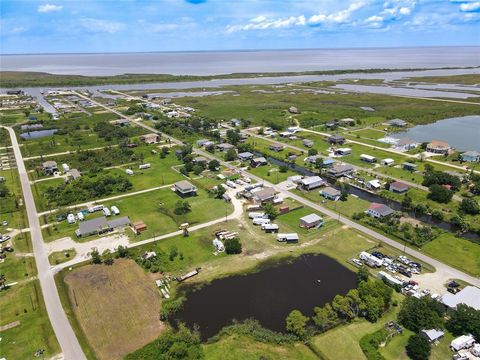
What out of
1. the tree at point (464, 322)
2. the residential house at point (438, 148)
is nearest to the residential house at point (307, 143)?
the residential house at point (438, 148)

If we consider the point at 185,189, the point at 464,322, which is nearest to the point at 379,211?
the point at 464,322

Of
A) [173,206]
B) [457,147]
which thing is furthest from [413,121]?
[173,206]

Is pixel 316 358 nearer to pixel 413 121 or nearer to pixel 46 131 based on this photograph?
pixel 413 121

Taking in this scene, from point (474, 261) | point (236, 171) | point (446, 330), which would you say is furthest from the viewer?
point (236, 171)

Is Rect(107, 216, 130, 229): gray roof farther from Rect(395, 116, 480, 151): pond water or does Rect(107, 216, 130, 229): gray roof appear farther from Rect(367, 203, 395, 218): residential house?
Rect(395, 116, 480, 151): pond water

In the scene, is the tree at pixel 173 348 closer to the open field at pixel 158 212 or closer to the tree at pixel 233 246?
the tree at pixel 233 246

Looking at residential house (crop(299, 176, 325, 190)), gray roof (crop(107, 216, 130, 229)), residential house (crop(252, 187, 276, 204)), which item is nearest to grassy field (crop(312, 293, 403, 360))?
residential house (crop(252, 187, 276, 204))

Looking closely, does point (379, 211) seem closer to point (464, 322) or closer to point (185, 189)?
point (464, 322)
